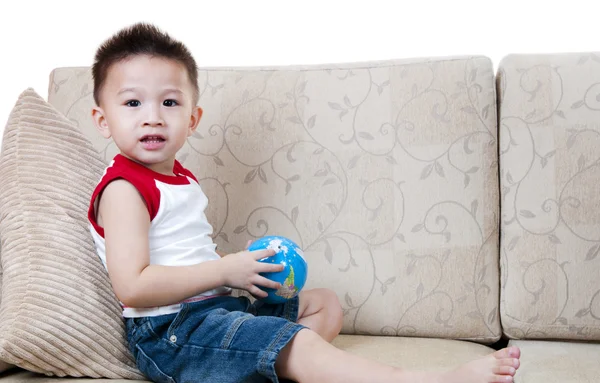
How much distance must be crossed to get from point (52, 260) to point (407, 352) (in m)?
0.83

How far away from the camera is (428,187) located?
1857mm

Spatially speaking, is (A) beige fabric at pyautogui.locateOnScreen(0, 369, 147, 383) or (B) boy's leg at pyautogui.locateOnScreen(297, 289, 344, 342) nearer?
(A) beige fabric at pyautogui.locateOnScreen(0, 369, 147, 383)

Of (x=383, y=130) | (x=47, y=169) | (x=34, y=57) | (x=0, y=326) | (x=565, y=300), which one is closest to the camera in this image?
(x=0, y=326)

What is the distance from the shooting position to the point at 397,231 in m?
1.85

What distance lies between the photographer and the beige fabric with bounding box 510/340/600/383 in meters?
1.45

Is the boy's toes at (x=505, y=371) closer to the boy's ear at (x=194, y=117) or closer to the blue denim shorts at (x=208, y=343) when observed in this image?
the blue denim shorts at (x=208, y=343)

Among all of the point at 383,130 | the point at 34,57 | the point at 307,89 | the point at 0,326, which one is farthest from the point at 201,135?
the point at 34,57

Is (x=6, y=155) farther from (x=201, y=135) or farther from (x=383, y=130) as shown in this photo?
(x=383, y=130)

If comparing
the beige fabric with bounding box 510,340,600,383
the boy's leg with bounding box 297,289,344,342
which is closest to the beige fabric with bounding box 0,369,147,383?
the boy's leg with bounding box 297,289,344,342

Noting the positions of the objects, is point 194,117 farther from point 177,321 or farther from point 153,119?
point 177,321

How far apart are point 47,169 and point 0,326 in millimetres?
371

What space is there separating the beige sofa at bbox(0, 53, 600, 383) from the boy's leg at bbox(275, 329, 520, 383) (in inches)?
14.6

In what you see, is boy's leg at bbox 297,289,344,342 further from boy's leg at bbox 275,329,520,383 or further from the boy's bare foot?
the boy's bare foot

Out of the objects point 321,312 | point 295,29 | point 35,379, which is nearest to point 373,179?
point 321,312
